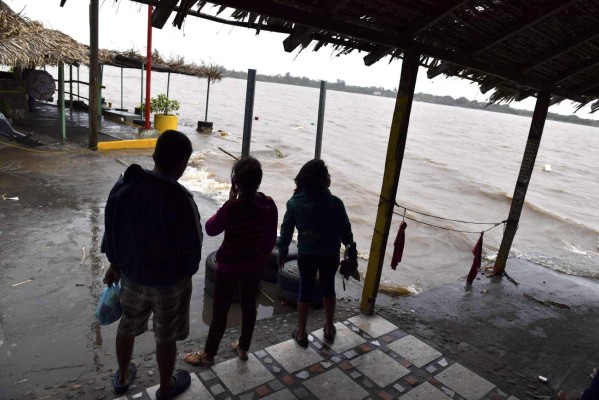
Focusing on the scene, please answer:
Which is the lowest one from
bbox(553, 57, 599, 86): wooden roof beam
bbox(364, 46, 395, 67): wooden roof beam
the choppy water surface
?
the choppy water surface

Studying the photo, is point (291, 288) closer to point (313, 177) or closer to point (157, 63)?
point (313, 177)

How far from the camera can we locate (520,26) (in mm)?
3543

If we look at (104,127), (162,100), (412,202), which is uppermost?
(162,100)

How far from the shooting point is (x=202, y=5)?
2.83 m

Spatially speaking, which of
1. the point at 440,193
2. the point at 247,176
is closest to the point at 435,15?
the point at 247,176

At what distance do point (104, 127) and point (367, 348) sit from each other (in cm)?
1430

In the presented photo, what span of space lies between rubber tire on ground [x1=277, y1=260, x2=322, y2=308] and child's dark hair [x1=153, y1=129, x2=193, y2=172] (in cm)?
226

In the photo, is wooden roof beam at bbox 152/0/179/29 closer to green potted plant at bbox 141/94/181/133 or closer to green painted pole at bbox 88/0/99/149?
green painted pole at bbox 88/0/99/149

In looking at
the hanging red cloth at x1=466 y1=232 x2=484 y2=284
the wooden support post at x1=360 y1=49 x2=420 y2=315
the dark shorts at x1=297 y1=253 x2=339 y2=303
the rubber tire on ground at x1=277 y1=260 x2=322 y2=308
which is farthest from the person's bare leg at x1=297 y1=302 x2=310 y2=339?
the hanging red cloth at x1=466 y1=232 x2=484 y2=284

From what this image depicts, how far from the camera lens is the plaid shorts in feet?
7.95

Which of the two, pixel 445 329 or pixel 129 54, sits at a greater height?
pixel 129 54

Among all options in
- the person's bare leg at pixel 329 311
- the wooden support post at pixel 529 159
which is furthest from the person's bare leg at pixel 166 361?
the wooden support post at pixel 529 159

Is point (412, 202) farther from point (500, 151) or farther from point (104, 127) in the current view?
point (500, 151)

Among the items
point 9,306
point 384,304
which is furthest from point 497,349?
point 9,306
